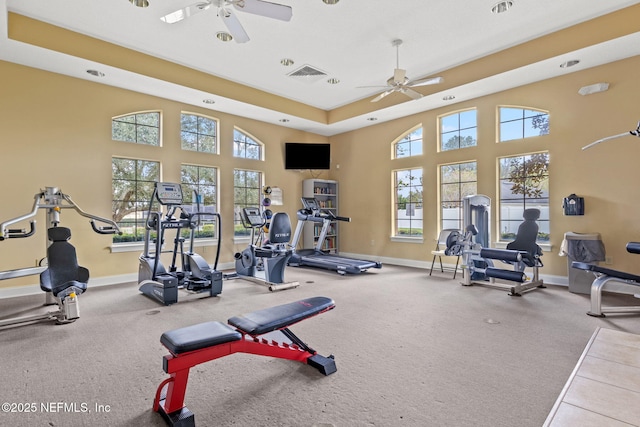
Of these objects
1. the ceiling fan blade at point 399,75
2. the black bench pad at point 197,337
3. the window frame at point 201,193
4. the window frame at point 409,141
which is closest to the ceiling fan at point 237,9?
the ceiling fan blade at point 399,75

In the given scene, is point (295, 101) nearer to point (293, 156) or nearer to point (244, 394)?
point (293, 156)

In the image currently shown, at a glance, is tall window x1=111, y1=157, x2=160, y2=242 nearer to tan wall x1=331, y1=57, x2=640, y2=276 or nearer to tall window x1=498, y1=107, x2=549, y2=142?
tan wall x1=331, y1=57, x2=640, y2=276

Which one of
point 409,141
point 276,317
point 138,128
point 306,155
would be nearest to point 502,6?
point 409,141

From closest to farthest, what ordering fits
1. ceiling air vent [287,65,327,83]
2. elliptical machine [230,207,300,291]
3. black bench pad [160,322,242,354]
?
black bench pad [160,322,242,354] < elliptical machine [230,207,300,291] < ceiling air vent [287,65,327,83]

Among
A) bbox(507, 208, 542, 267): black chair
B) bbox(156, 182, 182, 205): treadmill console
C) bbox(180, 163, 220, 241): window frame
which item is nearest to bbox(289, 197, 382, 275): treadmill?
bbox(180, 163, 220, 241): window frame

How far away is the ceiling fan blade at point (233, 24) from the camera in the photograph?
10.7 ft

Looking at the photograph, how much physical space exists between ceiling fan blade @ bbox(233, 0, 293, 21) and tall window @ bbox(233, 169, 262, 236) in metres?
4.35

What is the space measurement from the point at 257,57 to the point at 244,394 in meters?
4.96

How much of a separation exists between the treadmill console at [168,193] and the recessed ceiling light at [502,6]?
491 centimetres

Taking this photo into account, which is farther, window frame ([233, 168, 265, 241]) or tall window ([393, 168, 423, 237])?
tall window ([393, 168, 423, 237])

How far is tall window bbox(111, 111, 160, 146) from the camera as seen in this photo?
5.75m

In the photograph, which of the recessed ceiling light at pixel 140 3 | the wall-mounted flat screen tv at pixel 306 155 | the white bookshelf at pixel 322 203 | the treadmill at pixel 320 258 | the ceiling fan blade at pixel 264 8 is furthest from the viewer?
the white bookshelf at pixel 322 203

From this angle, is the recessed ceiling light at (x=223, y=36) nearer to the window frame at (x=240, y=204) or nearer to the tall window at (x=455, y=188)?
the window frame at (x=240, y=204)

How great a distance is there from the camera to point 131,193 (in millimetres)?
5934
